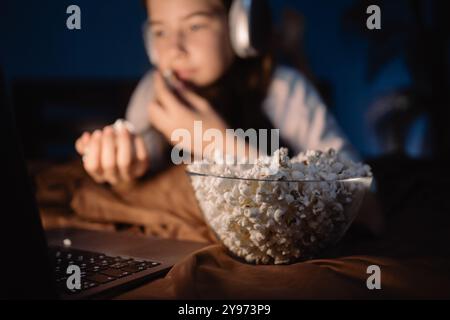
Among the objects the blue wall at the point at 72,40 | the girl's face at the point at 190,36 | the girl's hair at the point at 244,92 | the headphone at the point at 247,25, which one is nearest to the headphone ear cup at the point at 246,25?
the headphone at the point at 247,25

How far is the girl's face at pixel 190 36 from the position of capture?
47.5 inches

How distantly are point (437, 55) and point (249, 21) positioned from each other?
5.93 feet

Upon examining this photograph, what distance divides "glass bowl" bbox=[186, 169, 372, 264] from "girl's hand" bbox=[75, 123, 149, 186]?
39 cm

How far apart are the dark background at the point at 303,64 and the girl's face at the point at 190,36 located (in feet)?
1.20

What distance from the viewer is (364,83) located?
2.63 metres

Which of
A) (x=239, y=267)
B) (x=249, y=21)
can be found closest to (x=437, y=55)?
(x=249, y=21)

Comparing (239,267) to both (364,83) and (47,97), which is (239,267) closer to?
(47,97)

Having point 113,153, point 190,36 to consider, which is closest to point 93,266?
point 113,153

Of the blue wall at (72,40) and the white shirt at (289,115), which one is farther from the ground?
the blue wall at (72,40)

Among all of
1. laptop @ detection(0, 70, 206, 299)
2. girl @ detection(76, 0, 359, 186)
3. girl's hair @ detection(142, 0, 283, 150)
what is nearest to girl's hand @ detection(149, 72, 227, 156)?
girl @ detection(76, 0, 359, 186)

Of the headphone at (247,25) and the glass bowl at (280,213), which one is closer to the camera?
the glass bowl at (280,213)

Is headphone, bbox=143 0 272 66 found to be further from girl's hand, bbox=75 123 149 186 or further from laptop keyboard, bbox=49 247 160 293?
laptop keyboard, bbox=49 247 160 293

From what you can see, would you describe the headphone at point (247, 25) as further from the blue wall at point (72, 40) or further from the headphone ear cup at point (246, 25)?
the blue wall at point (72, 40)

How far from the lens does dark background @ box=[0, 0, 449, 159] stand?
156cm
